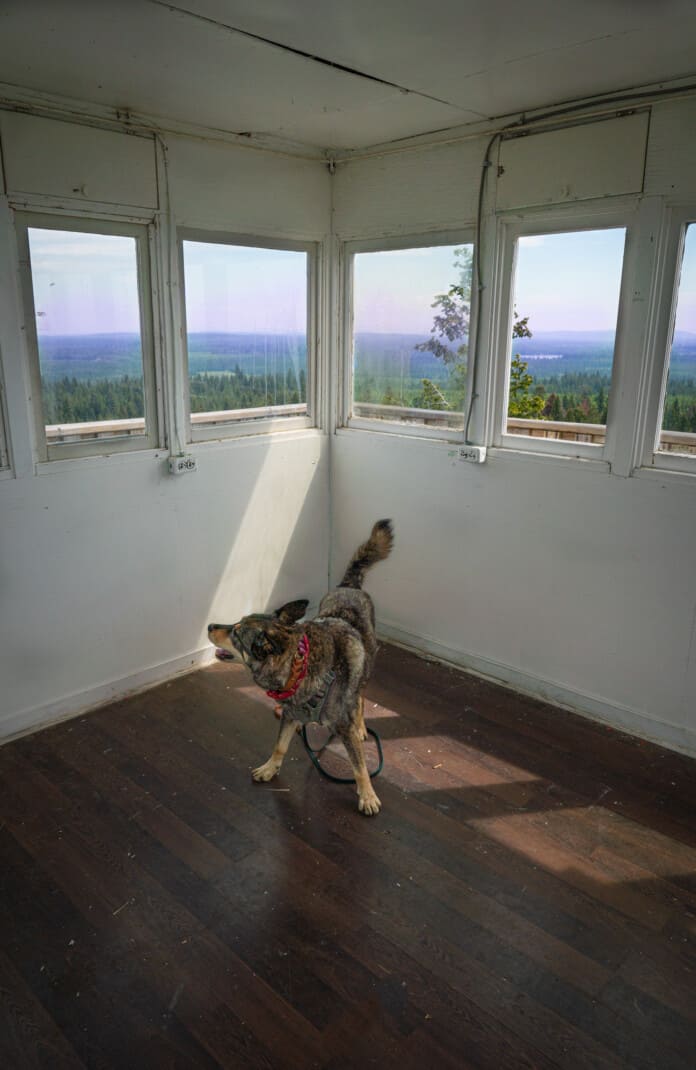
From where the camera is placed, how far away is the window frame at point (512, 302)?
3514mm

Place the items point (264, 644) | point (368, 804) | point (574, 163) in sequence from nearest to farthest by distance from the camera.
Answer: point (264, 644) < point (368, 804) < point (574, 163)

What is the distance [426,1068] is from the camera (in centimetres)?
208

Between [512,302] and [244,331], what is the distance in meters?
1.59

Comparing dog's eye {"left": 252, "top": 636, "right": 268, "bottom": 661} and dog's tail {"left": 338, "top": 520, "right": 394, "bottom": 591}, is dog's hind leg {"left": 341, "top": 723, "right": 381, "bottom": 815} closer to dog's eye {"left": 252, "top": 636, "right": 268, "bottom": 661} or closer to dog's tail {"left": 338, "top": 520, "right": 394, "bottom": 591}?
dog's eye {"left": 252, "top": 636, "right": 268, "bottom": 661}

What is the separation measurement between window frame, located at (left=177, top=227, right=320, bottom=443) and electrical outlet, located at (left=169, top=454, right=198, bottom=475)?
136 millimetres

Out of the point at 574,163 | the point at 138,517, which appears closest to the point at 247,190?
the point at 574,163

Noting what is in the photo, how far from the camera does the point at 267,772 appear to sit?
3.37 metres

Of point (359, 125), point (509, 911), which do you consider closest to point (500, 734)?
point (509, 911)

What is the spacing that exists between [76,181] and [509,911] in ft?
12.0

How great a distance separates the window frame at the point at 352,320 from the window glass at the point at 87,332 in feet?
4.84

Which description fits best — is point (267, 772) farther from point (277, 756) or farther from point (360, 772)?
point (360, 772)

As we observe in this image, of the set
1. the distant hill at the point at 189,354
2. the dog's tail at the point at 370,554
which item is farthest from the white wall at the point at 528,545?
the dog's tail at the point at 370,554

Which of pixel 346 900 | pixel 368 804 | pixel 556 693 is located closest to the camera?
pixel 346 900

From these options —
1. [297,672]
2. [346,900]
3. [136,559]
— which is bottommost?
[346,900]
